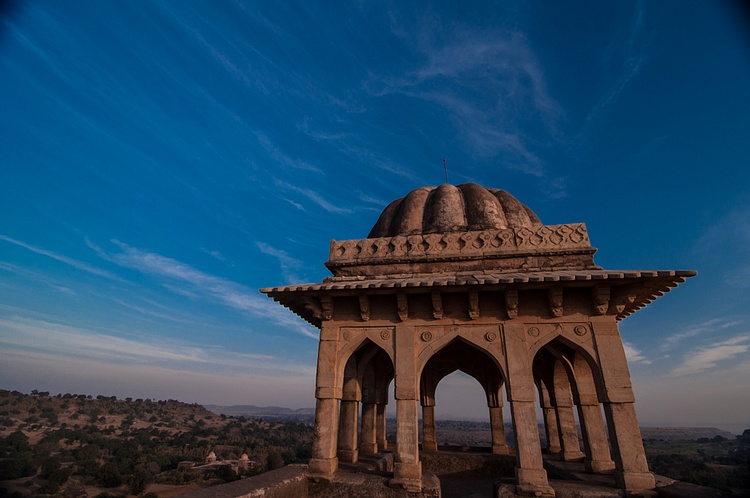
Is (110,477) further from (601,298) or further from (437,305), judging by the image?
(601,298)

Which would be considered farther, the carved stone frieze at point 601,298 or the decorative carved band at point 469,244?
the decorative carved band at point 469,244

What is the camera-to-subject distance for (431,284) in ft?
26.1

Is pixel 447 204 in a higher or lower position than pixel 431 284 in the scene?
higher

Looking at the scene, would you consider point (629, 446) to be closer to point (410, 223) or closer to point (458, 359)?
point (410, 223)

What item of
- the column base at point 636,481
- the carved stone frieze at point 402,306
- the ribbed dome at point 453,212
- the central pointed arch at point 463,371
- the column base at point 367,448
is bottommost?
the column base at point 367,448

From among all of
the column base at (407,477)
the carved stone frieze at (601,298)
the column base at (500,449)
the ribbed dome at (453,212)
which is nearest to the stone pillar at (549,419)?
the column base at (500,449)

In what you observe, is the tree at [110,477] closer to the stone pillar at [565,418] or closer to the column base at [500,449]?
the column base at [500,449]

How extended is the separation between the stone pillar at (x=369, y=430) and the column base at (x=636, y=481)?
7843 millimetres

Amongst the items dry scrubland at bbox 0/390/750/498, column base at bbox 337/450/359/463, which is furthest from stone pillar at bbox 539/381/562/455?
column base at bbox 337/450/359/463

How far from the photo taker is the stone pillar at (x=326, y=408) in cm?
796

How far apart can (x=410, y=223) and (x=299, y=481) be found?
713 cm

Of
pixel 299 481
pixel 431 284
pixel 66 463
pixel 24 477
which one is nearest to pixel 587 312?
pixel 431 284

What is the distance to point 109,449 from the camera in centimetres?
4666

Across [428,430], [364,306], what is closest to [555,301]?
[364,306]
